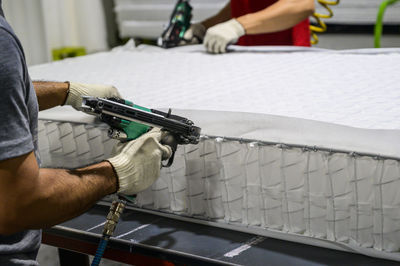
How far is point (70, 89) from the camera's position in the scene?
128 centimetres

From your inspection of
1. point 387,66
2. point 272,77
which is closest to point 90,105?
point 272,77

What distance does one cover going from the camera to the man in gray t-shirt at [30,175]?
0.79 meters

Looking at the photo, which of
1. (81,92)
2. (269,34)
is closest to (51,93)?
(81,92)

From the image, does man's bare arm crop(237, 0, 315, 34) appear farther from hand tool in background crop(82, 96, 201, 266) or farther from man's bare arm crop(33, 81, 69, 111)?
hand tool in background crop(82, 96, 201, 266)

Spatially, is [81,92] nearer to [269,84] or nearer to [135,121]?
[135,121]

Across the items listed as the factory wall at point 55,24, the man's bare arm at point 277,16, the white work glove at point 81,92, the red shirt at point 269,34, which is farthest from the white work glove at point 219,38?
the factory wall at point 55,24

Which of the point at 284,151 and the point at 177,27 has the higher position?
the point at 177,27

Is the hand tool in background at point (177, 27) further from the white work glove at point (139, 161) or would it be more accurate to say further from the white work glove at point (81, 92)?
the white work glove at point (139, 161)

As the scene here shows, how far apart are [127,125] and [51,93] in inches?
13.0

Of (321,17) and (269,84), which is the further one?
(321,17)

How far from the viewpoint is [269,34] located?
2.48 m

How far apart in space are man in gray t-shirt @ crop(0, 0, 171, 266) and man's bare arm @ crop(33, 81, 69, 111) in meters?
0.29

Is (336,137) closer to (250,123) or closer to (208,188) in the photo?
(250,123)

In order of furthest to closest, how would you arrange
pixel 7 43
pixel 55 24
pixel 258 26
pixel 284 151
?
pixel 55 24
pixel 258 26
pixel 284 151
pixel 7 43
